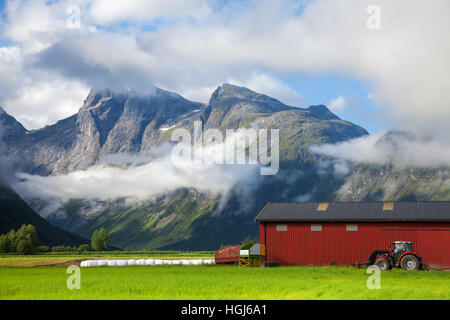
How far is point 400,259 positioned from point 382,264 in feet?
5.97

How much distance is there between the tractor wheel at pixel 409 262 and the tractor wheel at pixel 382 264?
1384 mm

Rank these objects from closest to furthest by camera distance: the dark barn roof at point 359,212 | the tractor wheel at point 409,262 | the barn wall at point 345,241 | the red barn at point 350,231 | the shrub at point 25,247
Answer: the tractor wheel at point 409,262 → the barn wall at point 345,241 → the red barn at point 350,231 → the dark barn roof at point 359,212 → the shrub at point 25,247

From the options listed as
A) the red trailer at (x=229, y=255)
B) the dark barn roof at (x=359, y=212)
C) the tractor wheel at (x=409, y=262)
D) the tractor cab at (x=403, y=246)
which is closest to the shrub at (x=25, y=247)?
the red trailer at (x=229, y=255)

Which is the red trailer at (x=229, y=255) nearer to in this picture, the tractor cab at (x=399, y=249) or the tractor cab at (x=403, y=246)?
the tractor cab at (x=399, y=249)

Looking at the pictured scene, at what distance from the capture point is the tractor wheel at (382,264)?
5034 cm

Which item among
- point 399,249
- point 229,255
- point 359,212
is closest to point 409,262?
point 399,249

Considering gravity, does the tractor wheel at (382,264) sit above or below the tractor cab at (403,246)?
below

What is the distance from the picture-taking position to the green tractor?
164 ft

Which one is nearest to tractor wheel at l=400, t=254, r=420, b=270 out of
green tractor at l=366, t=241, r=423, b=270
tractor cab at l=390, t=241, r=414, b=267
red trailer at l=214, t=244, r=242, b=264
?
green tractor at l=366, t=241, r=423, b=270

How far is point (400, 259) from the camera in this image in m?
50.5

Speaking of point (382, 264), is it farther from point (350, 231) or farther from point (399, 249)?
point (350, 231)
